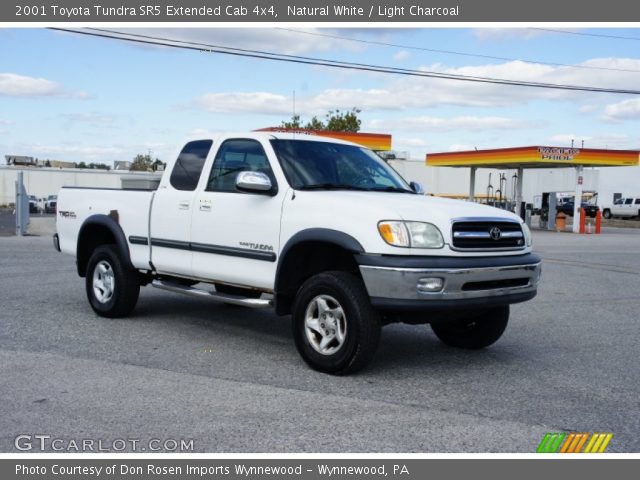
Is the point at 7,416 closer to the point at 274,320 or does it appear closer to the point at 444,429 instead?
the point at 444,429

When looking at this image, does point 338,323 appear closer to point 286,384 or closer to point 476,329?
point 286,384

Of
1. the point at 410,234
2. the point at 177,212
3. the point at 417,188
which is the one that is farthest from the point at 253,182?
the point at 417,188

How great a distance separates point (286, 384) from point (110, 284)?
3.46 m

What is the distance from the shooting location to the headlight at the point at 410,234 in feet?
18.5

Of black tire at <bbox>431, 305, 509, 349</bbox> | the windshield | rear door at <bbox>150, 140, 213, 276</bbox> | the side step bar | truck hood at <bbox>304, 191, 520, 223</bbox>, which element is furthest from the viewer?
rear door at <bbox>150, 140, 213, 276</bbox>

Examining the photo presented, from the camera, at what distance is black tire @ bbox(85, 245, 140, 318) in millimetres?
8156

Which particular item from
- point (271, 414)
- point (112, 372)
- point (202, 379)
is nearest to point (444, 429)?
point (271, 414)

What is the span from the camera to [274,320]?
8.52 metres

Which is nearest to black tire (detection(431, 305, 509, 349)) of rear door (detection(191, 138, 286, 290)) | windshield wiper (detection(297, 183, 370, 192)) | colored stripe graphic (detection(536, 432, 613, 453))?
windshield wiper (detection(297, 183, 370, 192))

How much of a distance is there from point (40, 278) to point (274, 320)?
5055 mm

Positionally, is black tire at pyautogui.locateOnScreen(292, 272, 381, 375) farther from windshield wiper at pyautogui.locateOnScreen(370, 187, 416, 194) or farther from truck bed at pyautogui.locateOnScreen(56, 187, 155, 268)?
truck bed at pyautogui.locateOnScreen(56, 187, 155, 268)

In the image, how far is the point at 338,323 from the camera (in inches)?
234

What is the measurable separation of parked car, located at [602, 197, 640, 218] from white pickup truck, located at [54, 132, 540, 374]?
5348cm

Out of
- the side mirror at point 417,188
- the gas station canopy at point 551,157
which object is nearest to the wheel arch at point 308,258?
the side mirror at point 417,188
